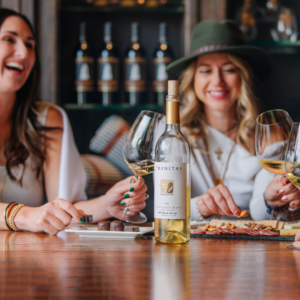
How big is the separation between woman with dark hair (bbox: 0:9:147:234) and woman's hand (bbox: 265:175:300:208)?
0.66m

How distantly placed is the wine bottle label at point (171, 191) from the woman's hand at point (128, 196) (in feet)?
0.71

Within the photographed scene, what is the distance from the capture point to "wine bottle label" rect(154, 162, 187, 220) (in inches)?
30.7

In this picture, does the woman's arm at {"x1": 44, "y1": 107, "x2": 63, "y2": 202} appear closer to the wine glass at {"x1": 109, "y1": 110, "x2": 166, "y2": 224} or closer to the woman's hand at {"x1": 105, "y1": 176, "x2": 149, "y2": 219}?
the woman's hand at {"x1": 105, "y1": 176, "x2": 149, "y2": 219}

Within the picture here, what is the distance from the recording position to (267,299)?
0.48 m

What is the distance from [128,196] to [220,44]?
3.42ft

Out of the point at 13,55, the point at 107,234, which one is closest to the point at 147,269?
the point at 107,234

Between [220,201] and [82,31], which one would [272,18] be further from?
[220,201]

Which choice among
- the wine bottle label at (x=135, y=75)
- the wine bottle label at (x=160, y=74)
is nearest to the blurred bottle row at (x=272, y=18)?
the wine bottle label at (x=160, y=74)

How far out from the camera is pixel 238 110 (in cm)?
192

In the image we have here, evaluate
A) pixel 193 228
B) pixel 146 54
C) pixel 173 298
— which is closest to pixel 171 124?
pixel 193 228

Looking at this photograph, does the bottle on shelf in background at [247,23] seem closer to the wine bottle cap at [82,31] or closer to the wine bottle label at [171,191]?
the wine bottle cap at [82,31]

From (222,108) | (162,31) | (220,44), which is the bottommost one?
(222,108)

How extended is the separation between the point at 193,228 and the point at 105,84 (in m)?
1.22

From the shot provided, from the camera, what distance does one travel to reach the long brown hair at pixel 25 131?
156cm
